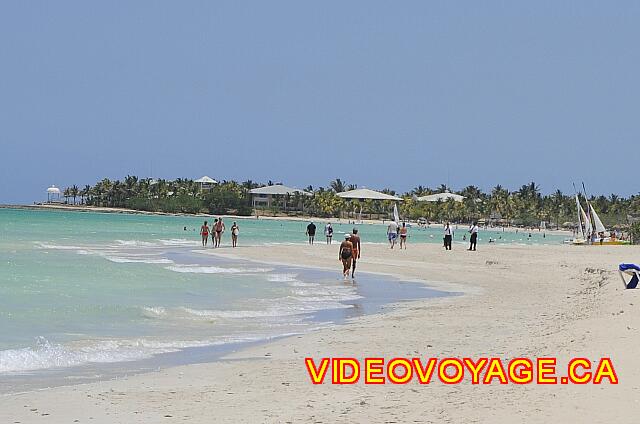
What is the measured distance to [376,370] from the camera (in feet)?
30.9

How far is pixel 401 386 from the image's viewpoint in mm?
8352

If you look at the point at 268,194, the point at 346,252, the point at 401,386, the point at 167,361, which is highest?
the point at 268,194

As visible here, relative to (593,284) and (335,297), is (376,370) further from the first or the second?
(593,284)

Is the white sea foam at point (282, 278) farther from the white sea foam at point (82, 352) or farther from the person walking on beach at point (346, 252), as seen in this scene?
the white sea foam at point (82, 352)

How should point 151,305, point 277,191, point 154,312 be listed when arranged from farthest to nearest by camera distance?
point 277,191 < point 151,305 < point 154,312

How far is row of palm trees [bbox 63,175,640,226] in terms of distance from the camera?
516ft

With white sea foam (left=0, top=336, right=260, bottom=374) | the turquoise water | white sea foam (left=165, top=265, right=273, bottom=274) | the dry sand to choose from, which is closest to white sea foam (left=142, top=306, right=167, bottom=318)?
the turquoise water

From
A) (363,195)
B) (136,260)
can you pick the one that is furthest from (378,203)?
(136,260)

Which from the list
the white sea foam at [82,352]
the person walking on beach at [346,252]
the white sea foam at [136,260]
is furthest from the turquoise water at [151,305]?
the white sea foam at [136,260]

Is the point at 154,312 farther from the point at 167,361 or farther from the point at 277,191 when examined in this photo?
the point at 277,191

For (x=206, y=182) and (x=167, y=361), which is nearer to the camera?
(x=167, y=361)

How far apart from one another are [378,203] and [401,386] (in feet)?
527

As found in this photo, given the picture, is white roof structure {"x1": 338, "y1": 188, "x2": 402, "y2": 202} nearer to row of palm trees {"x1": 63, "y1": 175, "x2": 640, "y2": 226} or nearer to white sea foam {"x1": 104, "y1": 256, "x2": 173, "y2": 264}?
row of palm trees {"x1": 63, "y1": 175, "x2": 640, "y2": 226}

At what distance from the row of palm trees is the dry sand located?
137401 mm
